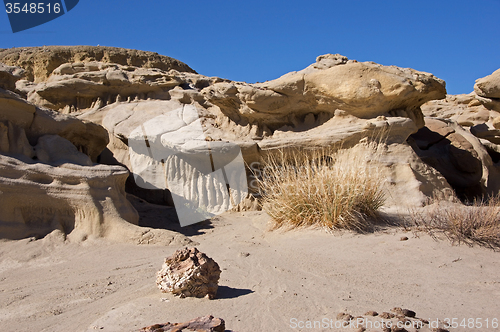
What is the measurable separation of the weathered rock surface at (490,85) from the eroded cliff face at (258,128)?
0.30 meters

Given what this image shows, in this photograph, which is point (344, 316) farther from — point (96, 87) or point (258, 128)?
point (96, 87)

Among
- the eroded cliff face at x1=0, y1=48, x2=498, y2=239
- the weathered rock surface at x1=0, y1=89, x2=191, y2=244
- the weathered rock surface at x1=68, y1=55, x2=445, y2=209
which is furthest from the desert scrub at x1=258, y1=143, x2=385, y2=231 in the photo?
the weathered rock surface at x1=68, y1=55, x2=445, y2=209

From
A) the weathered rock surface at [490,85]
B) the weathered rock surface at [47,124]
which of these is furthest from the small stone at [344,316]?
the weathered rock surface at [490,85]

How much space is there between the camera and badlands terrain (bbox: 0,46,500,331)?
2436 millimetres

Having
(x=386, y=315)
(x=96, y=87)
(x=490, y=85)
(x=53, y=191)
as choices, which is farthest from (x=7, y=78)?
(x=490, y=85)

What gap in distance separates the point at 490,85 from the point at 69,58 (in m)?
19.9

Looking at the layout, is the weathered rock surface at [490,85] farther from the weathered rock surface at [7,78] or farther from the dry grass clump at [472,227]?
the weathered rock surface at [7,78]

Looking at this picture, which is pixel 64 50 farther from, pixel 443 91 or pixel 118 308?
pixel 118 308

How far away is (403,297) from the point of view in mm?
2527

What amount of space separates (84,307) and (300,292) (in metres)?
1.52

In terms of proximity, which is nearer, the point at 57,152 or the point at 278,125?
the point at 57,152

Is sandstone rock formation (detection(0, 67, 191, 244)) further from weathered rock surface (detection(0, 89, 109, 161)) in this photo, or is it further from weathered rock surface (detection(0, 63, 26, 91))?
weathered rock surface (detection(0, 63, 26, 91))

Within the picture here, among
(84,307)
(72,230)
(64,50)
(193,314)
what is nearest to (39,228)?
(72,230)

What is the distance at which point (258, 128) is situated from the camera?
8.27 m
